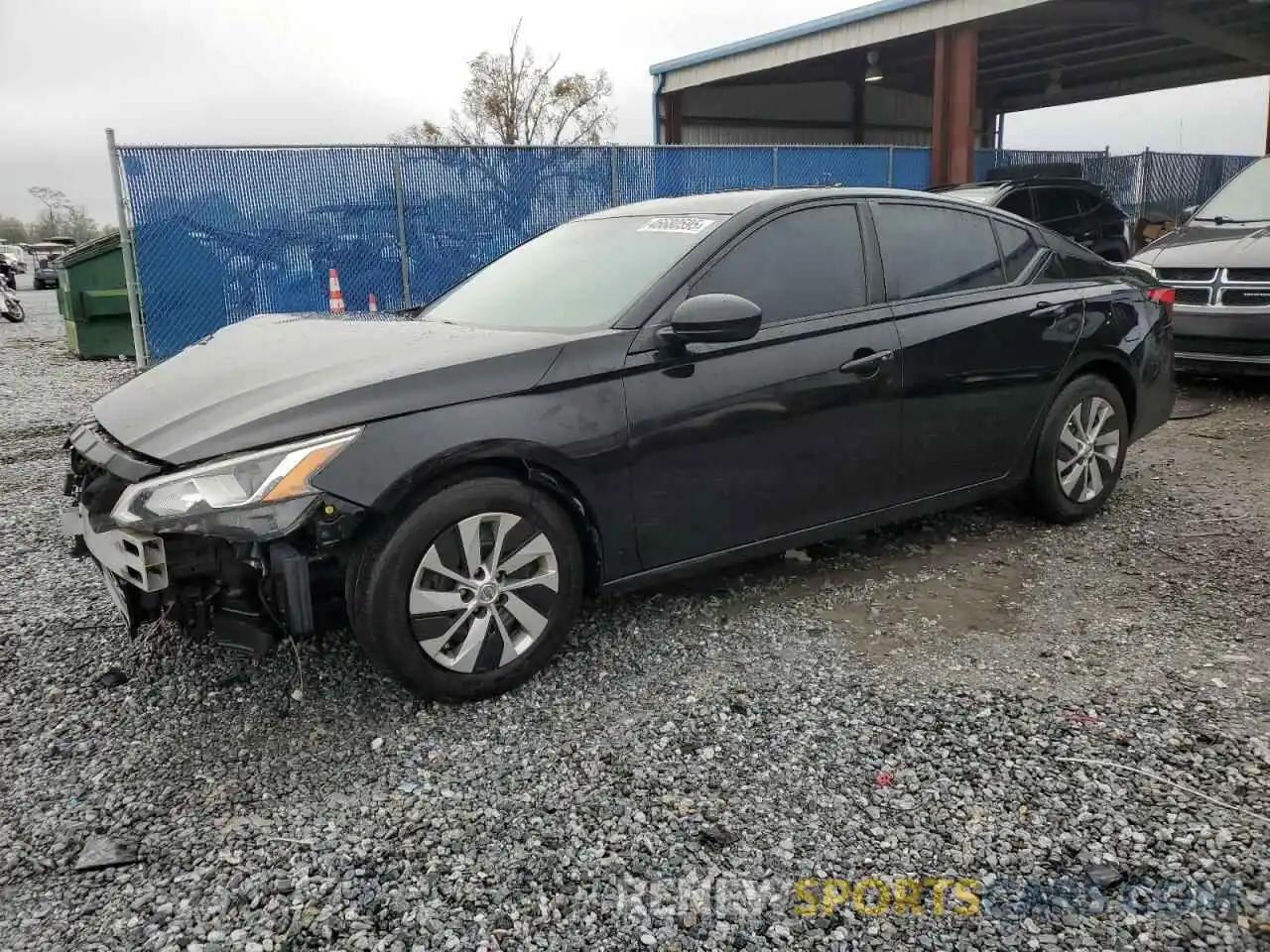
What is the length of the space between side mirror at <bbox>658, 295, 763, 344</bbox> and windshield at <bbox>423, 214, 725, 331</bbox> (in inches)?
9.7

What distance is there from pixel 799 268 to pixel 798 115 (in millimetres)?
25920

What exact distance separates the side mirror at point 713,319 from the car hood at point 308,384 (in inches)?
15.8

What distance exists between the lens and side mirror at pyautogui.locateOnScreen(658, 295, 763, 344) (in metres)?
3.19

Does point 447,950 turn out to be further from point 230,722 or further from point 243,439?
point 243,439

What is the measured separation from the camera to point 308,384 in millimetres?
2941

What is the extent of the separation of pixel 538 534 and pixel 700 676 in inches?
29.2

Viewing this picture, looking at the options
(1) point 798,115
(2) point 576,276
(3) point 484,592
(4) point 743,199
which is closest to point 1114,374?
(4) point 743,199

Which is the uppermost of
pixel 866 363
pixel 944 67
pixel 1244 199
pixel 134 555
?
pixel 944 67

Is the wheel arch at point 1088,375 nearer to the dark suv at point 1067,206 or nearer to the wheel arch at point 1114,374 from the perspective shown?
the wheel arch at point 1114,374

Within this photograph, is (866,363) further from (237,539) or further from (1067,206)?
(1067,206)

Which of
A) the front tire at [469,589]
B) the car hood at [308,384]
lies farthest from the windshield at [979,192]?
the front tire at [469,589]

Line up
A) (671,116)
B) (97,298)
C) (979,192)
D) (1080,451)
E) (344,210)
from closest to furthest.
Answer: (1080,451) → (979,192) → (344,210) → (97,298) → (671,116)

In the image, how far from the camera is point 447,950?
204 centimetres

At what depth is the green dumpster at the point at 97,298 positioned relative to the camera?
36.8 feet
